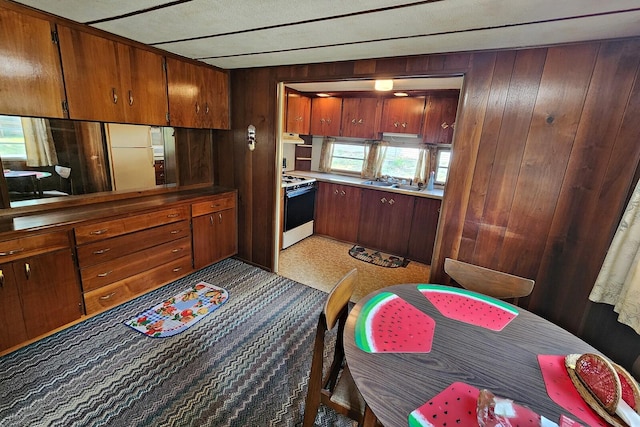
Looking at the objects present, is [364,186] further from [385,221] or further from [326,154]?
[326,154]

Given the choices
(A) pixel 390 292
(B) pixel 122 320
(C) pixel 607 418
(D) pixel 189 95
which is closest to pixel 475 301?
(A) pixel 390 292

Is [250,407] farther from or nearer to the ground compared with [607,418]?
nearer to the ground

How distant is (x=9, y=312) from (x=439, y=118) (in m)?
4.27

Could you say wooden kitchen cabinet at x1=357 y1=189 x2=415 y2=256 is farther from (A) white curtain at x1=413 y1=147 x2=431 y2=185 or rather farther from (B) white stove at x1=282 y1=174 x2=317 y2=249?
(B) white stove at x1=282 y1=174 x2=317 y2=249

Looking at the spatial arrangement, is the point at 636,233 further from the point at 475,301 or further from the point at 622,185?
the point at 475,301

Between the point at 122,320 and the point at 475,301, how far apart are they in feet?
8.47

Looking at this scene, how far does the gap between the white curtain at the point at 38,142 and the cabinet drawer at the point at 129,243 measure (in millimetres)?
764

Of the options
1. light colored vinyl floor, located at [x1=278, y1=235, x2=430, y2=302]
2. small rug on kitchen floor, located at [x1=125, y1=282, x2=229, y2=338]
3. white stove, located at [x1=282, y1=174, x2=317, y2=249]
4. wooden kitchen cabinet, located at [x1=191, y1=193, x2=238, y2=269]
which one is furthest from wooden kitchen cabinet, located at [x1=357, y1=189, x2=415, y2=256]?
small rug on kitchen floor, located at [x1=125, y1=282, x2=229, y2=338]

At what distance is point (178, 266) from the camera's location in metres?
2.79

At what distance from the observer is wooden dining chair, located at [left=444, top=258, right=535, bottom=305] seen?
1594mm

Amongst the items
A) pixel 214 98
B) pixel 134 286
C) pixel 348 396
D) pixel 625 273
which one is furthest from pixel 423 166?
pixel 134 286

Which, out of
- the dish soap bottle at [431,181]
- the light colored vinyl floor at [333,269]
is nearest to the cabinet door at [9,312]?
the light colored vinyl floor at [333,269]

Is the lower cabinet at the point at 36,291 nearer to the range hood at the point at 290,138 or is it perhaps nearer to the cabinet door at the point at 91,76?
the cabinet door at the point at 91,76

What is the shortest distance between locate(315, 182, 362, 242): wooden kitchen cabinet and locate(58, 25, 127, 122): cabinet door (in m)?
2.67
